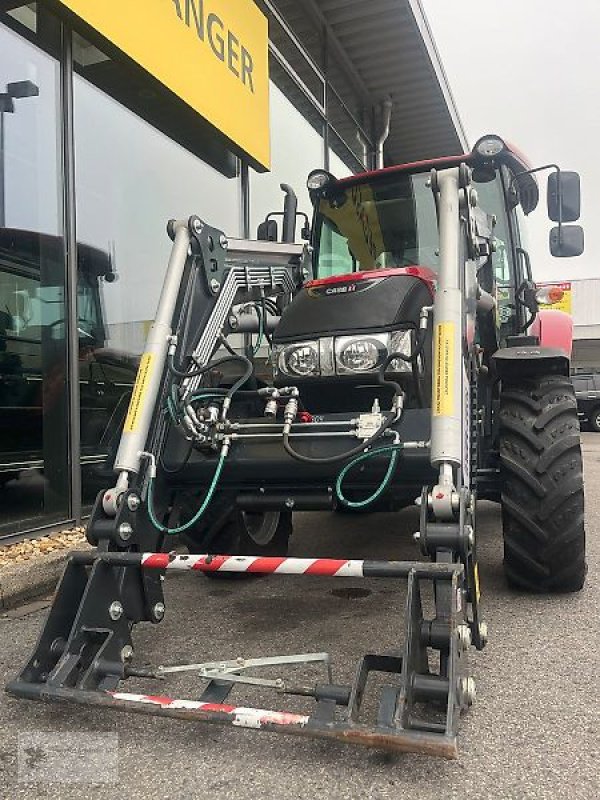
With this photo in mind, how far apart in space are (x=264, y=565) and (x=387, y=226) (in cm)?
291

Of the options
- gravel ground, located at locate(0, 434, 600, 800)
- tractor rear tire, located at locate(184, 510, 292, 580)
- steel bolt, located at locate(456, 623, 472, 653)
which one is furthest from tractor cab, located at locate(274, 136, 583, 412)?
steel bolt, located at locate(456, 623, 472, 653)

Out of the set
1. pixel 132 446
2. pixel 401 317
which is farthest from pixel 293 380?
pixel 132 446

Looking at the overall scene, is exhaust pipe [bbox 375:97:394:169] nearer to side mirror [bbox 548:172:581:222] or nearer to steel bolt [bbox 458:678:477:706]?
side mirror [bbox 548:172:581:222]

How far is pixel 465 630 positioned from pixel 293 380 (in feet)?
5.81

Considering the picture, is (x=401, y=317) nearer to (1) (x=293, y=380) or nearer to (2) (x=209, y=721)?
(1) (x=293, y=380)

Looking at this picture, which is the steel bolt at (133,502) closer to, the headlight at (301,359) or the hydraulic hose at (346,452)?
the hydraulic hose at (346,452)

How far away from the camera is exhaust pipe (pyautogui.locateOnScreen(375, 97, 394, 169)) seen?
36.3 feet

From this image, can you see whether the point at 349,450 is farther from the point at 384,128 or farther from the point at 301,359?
the point at 384,128

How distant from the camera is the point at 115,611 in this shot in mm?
2748

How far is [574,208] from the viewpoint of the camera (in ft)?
16.4

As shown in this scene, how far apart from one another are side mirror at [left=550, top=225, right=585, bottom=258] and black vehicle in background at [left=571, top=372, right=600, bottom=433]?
16458 mm

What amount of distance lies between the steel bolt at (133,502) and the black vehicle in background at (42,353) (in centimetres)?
219

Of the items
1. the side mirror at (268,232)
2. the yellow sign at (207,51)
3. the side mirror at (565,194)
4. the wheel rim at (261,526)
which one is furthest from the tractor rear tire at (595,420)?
the wheel rim at (261,526)

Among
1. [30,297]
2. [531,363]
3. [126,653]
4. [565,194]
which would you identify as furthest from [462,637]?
[30,297]
